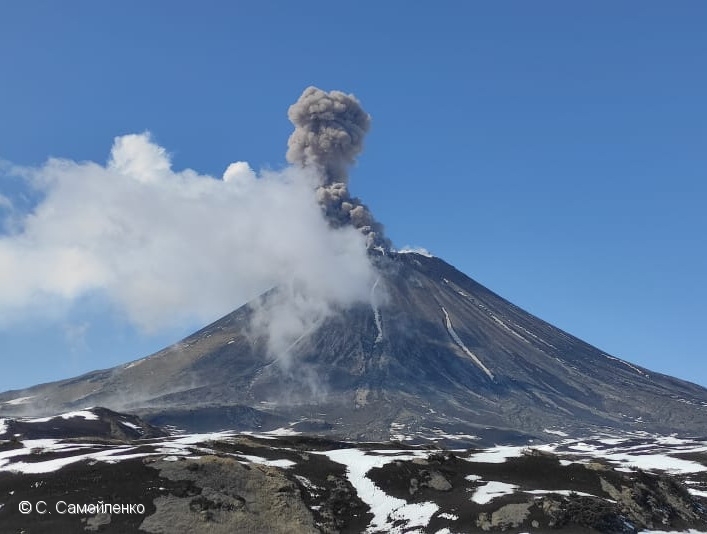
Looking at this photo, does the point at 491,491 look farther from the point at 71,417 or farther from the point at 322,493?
the point at 71,417

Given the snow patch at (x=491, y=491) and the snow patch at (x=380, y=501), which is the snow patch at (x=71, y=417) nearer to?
the snow patch at (x=380, y=501)

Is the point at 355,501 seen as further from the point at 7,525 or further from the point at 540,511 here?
the point at 7,525

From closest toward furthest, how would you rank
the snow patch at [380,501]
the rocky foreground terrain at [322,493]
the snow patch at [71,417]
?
the rocky foreground terrain at [322,493] < the snow patch at [380,501] < the snow patch at [71,417]

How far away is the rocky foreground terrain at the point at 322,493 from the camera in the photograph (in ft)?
157

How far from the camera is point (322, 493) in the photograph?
54875 mm

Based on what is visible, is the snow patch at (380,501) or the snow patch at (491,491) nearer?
the snow patch at (380,501)

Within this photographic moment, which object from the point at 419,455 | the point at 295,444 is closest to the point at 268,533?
the point at 419,455

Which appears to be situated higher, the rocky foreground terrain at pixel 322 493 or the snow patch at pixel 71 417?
the snow patch at pixel 71 417

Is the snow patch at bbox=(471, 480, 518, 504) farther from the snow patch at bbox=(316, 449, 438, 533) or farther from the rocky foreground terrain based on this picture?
the snow patch at bbox=(316, 449, 438, 533)

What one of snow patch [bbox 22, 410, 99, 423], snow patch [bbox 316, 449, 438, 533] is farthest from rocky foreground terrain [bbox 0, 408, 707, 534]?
snow patch [bbox 22, 410, 99, 423]

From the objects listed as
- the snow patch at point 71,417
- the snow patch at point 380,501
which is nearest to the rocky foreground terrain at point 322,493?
the snow patch at point 380,501

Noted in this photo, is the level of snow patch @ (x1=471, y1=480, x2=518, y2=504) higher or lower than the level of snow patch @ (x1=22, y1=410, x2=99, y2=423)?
lower

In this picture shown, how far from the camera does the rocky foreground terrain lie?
47750 millimetres

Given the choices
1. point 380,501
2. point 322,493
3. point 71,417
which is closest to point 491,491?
point 380,501
